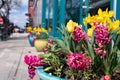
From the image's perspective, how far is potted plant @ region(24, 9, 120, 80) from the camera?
9.73 feet

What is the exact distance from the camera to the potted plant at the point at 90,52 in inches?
117

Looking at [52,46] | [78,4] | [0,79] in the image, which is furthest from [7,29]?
[52,46]

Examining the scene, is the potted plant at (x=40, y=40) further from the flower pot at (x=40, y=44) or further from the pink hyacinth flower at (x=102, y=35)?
the pink hyacinth flower at (x=102, y=35)

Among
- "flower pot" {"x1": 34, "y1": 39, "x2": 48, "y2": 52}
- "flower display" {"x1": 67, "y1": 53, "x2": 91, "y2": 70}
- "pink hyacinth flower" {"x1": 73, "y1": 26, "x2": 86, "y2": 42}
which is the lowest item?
"flower pot" {"x1": 34, "y1": 39, "x2": 48, "y2": 52}

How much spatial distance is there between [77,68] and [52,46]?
853 millimetres

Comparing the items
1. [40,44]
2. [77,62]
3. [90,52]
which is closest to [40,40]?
[40,44]

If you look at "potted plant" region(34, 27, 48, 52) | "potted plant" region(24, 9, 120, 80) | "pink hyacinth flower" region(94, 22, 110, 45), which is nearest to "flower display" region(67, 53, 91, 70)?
"potted plant" region(24, 9, 120, 80)

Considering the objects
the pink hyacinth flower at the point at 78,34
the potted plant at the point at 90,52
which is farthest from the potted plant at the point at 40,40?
the pink hyacinth flower at the point at 78,34

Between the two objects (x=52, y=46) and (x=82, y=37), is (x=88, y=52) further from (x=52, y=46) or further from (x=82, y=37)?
(x=52, y=46)

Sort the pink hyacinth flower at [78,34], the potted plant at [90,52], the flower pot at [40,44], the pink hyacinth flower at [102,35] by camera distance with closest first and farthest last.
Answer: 1. the pink hyacinth flower at [102,35]
2. the potted plant at [90,52]
3. the pink hyacinth flower at [78,34]
4. the flower pot at [40,44]

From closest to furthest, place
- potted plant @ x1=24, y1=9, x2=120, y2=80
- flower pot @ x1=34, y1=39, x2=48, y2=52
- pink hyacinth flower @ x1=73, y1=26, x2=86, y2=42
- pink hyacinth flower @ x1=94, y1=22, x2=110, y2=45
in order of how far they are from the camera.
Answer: pink hyacinth flower @ x1=94, y1=22, x2=110, y2=45 → potted plant @ x1=24, y1=9, x2=120, y2=80 → pink hyacinth flower @ x1=73, y1=26, x2=86, y2=42 → flower pot @ x1=34, y1=39, x2=48, y2=52

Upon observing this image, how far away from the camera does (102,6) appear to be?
7.88 meters

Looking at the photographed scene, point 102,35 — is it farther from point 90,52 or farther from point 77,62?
point 90,52

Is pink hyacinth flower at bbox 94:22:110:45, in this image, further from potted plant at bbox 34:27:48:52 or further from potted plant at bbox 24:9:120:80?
potted plant at bbox 34:27:48:52
